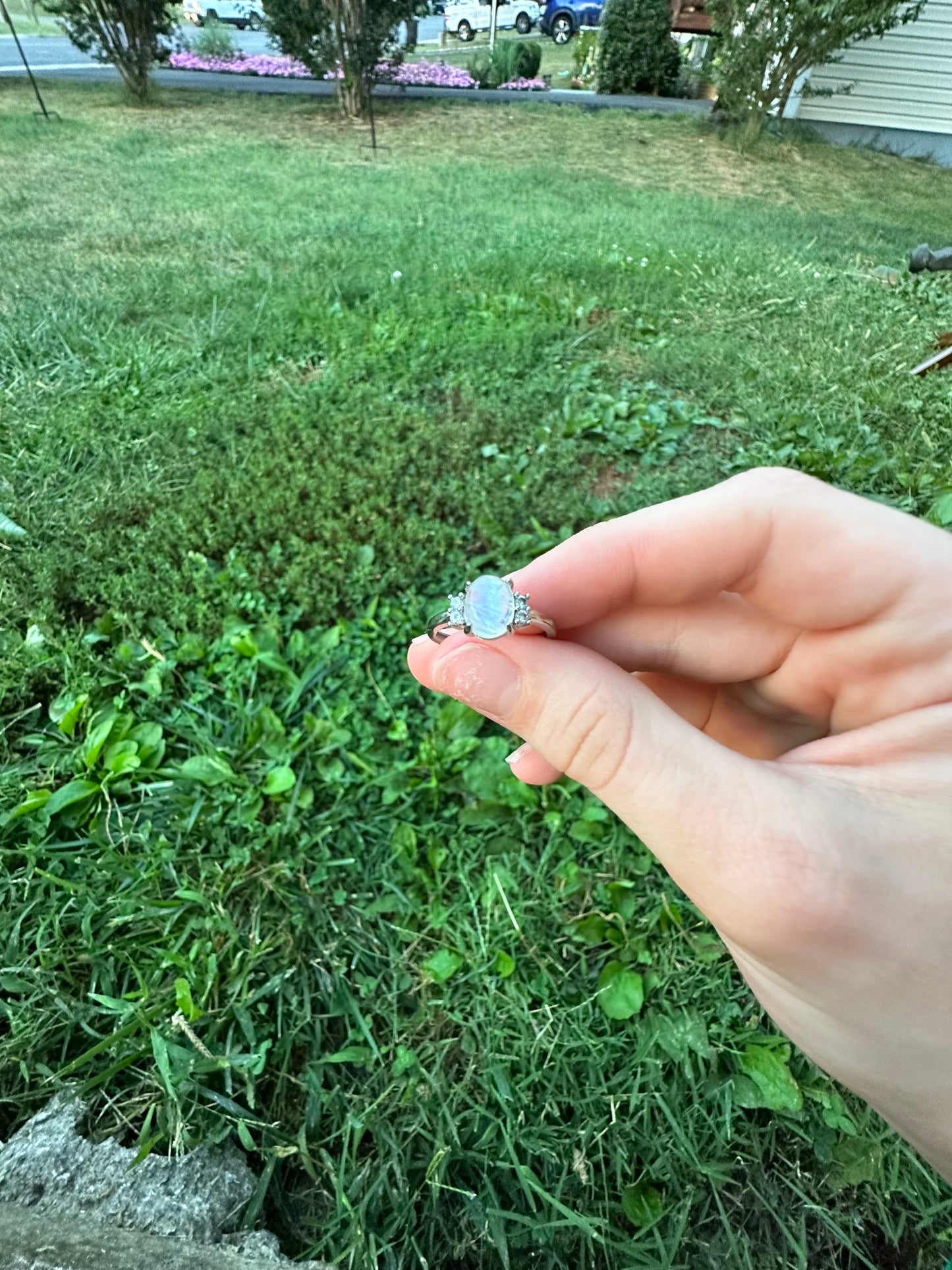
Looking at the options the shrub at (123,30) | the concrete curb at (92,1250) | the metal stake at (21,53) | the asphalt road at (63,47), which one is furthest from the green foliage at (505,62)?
the concrete curb at (92,1250)

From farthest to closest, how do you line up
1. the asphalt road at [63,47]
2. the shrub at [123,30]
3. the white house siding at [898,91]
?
the white house siding at [898,91]
the shrub at [123,30]
the asphalt road at [63,47]

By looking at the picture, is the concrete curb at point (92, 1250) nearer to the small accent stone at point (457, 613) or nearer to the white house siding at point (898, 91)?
the small accent stone at point (457, 613)

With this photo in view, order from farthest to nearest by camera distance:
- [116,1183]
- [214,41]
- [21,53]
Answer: [214,41], [21,53], [116,1183]

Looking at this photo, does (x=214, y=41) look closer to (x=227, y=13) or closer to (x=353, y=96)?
(x=227, y=13)

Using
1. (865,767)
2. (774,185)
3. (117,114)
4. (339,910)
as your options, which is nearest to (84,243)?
(117,114)

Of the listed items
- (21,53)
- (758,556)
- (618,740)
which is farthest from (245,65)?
(618,740)

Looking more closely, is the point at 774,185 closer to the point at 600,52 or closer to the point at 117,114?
the point at 600,52

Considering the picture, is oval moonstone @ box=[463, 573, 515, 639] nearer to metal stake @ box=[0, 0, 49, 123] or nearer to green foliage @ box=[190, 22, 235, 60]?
metal stake @ box=[0, 0, 49, 123]
